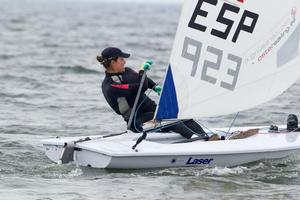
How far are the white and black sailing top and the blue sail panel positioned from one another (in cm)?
38

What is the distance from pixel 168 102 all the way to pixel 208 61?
0.59 metres

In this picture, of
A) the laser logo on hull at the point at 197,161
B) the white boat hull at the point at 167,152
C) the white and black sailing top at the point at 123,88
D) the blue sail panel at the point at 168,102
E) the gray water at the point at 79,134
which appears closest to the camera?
the gray water at the point at 79,134

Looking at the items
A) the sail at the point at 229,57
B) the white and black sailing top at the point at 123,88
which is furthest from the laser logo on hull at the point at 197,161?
the white and black sailing top at the point at 123,88

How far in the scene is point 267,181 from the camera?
7770 millimetres

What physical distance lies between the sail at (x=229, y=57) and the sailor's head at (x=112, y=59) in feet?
2.00

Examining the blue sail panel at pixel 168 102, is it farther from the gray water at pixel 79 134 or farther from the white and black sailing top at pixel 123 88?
the gray water at pixel 79 134

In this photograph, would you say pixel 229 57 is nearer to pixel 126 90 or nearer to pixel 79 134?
pixel 126 90

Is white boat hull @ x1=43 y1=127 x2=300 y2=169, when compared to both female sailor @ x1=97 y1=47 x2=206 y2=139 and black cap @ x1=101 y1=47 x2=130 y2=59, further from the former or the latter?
black cap @ x1=101 y1=47 x2=130 y2=59

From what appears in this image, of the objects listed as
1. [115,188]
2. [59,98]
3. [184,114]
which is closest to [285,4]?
[184,114]

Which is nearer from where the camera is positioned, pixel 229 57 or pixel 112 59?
pixel 229 57

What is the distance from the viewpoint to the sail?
792 centimetres

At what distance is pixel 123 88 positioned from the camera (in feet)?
27.0

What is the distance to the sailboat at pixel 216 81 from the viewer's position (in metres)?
7.88

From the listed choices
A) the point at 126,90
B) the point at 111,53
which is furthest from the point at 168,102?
the point at 111,53
